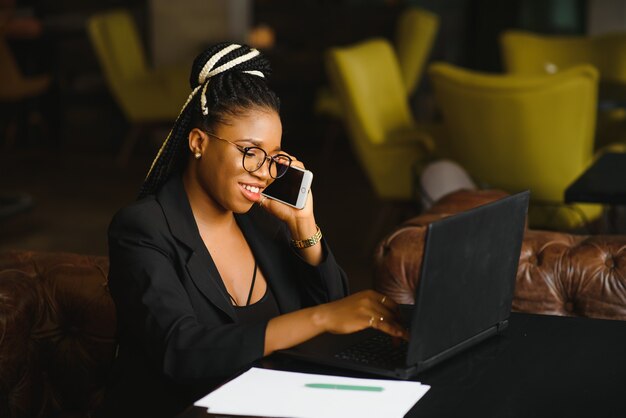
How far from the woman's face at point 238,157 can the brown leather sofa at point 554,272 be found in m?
0.63

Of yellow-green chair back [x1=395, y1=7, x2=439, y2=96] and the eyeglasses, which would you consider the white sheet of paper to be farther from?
yellow-green chair back [x1=395, y1=7, x2=439, y2=96]

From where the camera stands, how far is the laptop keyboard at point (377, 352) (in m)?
1.90

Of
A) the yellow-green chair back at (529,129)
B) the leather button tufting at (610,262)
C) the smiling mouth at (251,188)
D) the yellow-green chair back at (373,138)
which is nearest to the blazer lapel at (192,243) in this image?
the smiling mouth at (251,188)

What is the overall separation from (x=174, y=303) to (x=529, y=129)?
10.2ft

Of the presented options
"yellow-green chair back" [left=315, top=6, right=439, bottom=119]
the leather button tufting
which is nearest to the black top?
the leather button tufting

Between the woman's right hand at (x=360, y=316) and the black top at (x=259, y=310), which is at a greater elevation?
the woman's right hand at (x=360, y=316)

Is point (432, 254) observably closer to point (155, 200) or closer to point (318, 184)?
point (155, 200)

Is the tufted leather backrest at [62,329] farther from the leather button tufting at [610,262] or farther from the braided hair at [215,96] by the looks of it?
the leather button tufting at [610,262]

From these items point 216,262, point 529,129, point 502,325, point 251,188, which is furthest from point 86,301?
point 529,129

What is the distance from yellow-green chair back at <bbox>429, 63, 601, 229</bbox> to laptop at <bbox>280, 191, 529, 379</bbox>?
271cm

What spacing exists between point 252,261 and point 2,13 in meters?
6.72

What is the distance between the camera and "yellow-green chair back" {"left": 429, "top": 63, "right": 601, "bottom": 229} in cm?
470

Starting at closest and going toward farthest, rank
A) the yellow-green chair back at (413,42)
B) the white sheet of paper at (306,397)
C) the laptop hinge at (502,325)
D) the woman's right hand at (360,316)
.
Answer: the white sheet of paper at (306,397) < the woman's right hand at (360,316) < the laptop hinge at (502,325) < the yellow-green chair back at (413,42)

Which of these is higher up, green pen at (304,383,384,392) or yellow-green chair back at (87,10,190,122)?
green pen at (304,383,384,392)
